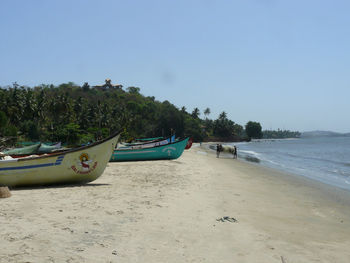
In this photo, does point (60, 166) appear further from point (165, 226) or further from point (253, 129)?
point (253, 129)

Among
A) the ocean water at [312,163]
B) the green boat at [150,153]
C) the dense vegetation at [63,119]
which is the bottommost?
the ocean water at [312,163]

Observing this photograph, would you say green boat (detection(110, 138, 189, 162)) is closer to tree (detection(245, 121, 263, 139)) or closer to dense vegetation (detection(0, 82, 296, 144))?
dense vegetation (detection(0, 82, 296, 144))

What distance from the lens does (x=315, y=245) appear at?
243 inches

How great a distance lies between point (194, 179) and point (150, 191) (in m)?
4.27

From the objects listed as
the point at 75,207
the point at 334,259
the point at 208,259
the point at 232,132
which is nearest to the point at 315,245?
the point at 334,259

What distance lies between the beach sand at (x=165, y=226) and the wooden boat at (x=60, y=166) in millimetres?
576

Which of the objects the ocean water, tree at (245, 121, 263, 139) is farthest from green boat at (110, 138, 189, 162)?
tree at (245, 121, 263, 139)

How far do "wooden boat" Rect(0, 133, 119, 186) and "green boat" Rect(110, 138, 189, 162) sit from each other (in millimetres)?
9379

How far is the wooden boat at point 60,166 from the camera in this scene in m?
10.4

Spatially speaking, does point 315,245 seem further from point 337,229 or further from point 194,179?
point 194,179

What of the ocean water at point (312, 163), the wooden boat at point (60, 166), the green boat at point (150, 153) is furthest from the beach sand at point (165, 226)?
the green boat at point (150, 153)

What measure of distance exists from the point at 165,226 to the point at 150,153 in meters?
16.5

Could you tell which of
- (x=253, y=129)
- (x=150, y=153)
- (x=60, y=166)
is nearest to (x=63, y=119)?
(x=150, y=153)

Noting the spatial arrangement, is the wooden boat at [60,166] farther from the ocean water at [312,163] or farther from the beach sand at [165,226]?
the ocean water at [312,163]
